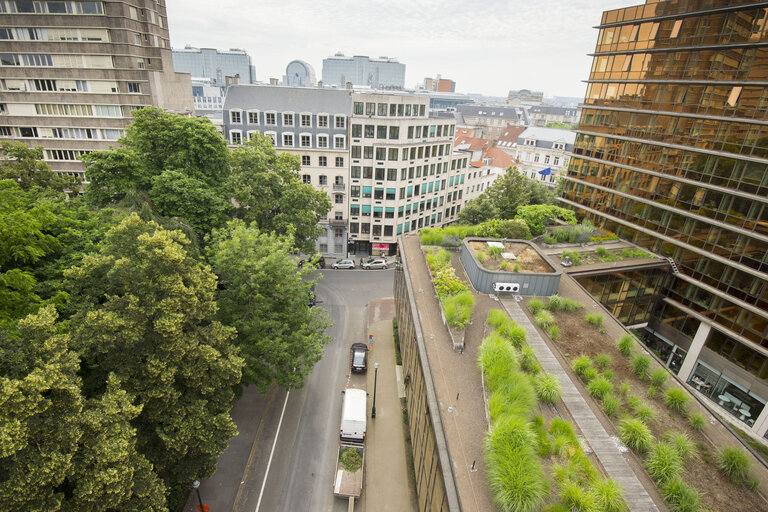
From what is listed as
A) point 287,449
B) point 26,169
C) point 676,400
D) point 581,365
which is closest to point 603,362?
point 581,365

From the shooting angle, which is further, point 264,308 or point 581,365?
point 264,308

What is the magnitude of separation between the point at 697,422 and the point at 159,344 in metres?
24.9

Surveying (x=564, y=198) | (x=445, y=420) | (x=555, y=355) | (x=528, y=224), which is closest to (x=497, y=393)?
(x=445, y=420)

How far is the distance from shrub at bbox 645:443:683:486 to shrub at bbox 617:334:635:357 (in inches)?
286

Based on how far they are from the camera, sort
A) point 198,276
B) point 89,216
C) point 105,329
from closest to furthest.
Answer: point 105,329 → point 198,276 → point 89,216

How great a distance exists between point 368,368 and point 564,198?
3346 centimetres

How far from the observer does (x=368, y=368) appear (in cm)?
3503

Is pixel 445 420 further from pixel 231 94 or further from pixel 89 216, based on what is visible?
pixel 231 94

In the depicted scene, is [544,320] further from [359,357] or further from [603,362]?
[359,357]

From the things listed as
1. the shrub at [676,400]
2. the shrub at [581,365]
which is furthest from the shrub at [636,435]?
the shrub at [581,365]

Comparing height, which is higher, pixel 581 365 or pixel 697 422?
→ pixel 581 365

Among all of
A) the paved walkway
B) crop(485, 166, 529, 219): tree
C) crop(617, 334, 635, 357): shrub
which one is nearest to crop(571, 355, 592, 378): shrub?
the paved walkway

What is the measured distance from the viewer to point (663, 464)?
15.1m

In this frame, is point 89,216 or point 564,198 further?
point 564,198
